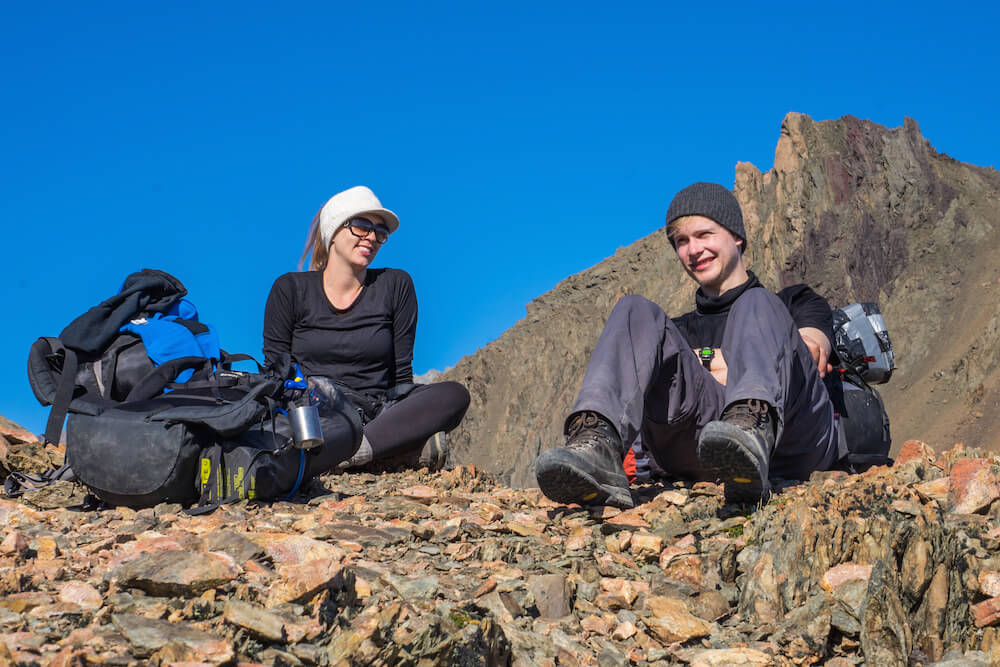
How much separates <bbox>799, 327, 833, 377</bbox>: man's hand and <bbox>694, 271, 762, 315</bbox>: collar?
34cm

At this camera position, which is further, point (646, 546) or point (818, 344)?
point (818, 344)

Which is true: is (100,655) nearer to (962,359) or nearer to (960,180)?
(962,359)

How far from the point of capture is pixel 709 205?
482cm

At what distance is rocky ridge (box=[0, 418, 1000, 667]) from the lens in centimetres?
271

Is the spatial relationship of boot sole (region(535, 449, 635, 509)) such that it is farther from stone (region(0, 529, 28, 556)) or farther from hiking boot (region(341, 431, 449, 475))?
hiking boot (region(341, 431, 449, 475))

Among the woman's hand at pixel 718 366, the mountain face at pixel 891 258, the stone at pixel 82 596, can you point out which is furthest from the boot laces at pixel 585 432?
the mountain face at pixel 891 258

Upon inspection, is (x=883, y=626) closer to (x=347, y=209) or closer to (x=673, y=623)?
(x=673, y=623)

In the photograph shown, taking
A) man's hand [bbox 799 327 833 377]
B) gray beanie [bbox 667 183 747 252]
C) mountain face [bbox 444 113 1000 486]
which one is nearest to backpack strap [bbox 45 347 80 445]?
gray beanie [bbox 667 183 747 252]

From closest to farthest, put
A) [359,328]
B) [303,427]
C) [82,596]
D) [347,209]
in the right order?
[82,596] < [303,427] < [347,209] < [359,328]

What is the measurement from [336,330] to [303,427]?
1.95m

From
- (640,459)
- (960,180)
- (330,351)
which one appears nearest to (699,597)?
(640,459)

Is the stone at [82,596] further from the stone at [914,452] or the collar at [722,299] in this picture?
the stone at [914,452]

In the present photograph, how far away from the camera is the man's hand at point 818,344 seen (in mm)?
4754

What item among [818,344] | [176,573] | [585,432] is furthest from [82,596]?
[818,344]
